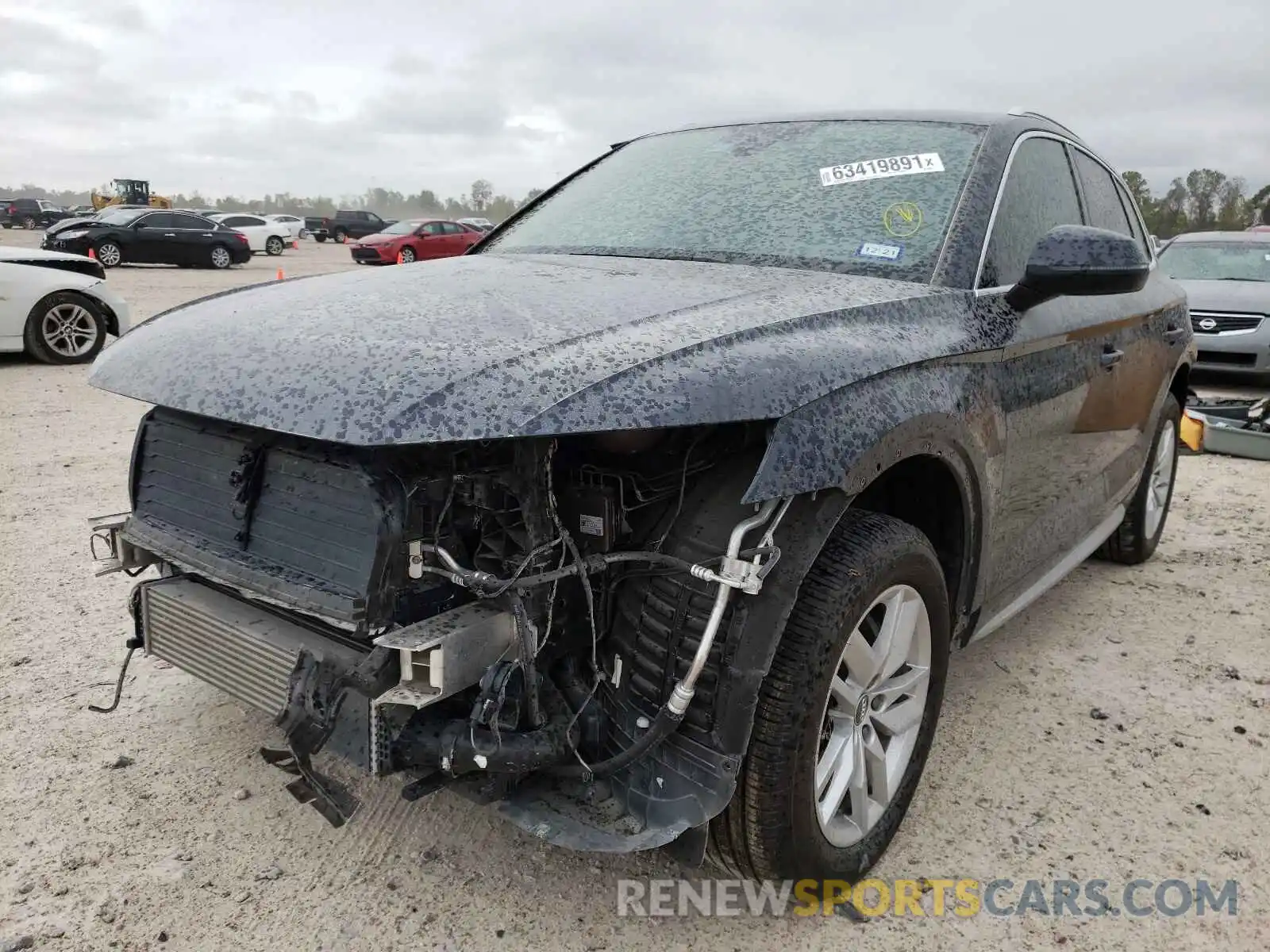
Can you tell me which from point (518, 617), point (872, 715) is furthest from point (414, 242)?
point (518, 617)

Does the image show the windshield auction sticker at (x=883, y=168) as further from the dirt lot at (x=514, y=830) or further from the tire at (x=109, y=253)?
the tire at (x=109, y=253)

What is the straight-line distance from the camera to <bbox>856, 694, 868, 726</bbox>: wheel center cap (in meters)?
2.25

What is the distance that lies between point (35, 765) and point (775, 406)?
2.31m

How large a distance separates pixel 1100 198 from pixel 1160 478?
1581 mm

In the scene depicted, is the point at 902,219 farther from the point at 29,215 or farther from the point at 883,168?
the point at 29,215

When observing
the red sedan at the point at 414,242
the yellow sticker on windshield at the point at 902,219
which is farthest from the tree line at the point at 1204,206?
the yellow sticker on windshield at the point at 902,219

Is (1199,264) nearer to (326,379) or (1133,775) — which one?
(1133,775)

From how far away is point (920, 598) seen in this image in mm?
2350

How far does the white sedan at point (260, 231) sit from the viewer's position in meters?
32.0

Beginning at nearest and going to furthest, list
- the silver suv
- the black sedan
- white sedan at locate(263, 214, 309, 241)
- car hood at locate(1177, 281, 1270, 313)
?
the silver suv
car hood at locate(1177, 281, 1270, 313)
the black sedan
white sedan at locate(263, 214, 309, 241)

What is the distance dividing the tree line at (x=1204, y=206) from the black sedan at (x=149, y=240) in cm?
4010

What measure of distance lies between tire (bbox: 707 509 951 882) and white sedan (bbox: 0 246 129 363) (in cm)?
930

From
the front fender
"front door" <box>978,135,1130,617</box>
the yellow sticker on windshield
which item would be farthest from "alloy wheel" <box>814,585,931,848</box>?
the yellow sticker on windshield

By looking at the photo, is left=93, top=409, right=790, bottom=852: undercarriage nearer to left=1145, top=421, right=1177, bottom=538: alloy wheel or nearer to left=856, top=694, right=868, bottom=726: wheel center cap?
left=856, top=694, right=868, bottom=726: wheel center cap
